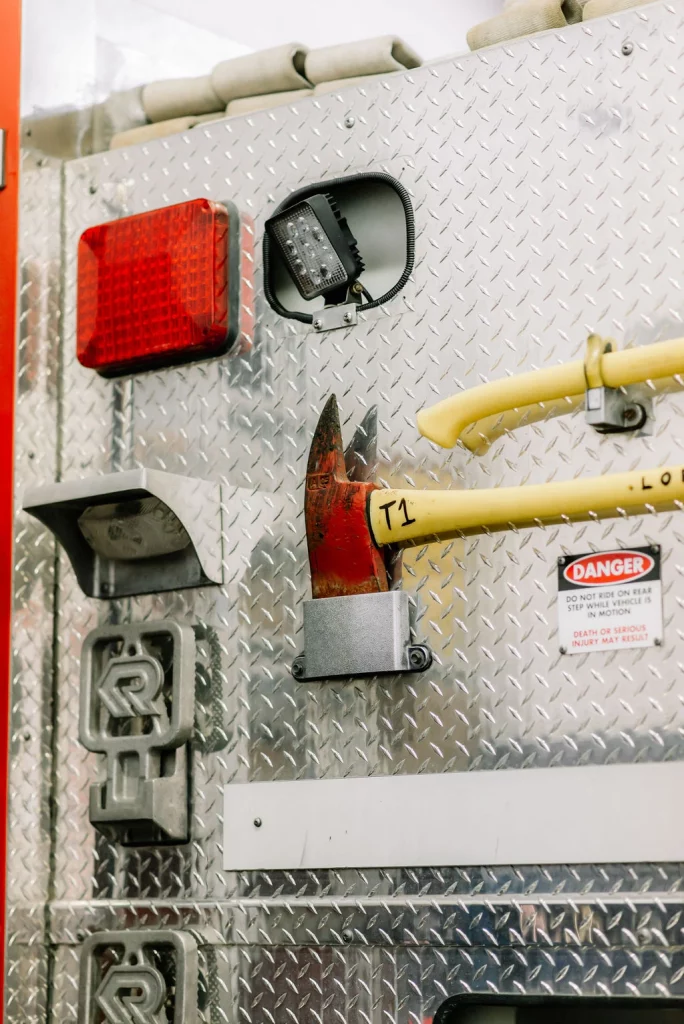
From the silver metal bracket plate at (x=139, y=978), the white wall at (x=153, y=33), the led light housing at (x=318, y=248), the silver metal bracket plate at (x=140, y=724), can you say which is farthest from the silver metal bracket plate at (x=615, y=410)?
the white wall at (x=153, y=33)

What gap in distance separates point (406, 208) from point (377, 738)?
3.33 feet

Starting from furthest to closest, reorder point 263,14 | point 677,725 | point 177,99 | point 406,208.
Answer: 1. point 263,14
2. point 177,99
3. point 406,208
4. point 677,725

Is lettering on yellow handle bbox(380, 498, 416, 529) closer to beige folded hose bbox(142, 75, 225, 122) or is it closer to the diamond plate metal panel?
the diamond plate metal panel

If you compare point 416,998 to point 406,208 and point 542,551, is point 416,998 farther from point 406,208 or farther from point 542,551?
point 406,208

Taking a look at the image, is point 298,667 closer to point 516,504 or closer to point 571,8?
point 516,504

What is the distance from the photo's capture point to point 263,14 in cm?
344

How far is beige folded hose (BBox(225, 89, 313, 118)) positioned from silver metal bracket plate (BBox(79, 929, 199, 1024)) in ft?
5.71

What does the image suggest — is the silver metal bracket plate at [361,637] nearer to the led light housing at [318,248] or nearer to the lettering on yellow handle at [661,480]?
the lettering on yellow handle at [661,480]

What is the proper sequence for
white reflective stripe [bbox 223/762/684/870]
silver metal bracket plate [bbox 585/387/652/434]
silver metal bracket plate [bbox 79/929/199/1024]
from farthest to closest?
silver metal bracket plate [bbox 79/929/199/1024], silver metal bracket plate [bbox 585/387/652/434], white reflective stripe [bbox 223/762/684/870]

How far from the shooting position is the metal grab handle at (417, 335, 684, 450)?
7.48 ft

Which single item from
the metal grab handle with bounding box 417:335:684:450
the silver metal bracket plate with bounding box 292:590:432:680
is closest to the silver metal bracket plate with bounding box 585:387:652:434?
the metal grab handle with bounding box 417:335:684:450

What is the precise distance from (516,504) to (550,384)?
8.5 inches

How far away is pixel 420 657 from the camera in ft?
8.11

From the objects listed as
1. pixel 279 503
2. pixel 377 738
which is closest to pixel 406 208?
pixel 279 503
